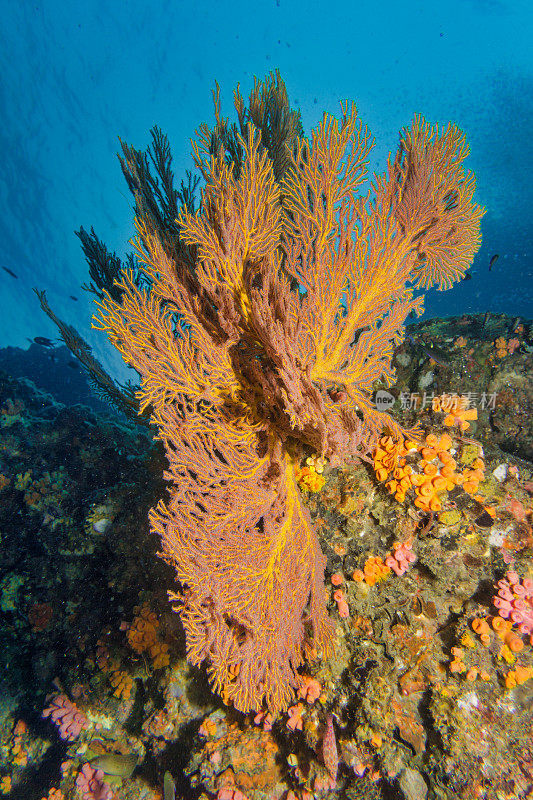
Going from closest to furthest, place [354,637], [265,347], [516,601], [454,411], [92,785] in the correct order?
[265,347] → [516,601] → [354,637] → [454,411] → [92,785]

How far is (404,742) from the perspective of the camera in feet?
9.52

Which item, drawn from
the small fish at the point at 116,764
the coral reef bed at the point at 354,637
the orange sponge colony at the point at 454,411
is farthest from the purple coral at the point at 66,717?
the orange sponge colony at the point at 454,411

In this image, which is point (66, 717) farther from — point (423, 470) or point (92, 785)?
point (423, 470)

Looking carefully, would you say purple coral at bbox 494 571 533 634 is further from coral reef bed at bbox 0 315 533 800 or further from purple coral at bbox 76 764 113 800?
purple coral at bbox 76 764 113 800

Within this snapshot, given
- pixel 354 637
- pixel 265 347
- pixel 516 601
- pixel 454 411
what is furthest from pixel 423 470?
pixel 265 347

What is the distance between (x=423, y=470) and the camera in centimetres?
337

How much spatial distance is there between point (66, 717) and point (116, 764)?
4.20 ft

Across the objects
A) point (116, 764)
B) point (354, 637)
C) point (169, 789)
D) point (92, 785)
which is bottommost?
point (92, 785)

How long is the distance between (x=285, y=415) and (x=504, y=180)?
207 ft

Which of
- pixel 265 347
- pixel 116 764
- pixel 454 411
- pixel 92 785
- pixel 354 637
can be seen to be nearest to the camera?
pixel 265 347

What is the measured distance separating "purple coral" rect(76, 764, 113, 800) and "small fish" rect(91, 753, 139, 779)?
18cm

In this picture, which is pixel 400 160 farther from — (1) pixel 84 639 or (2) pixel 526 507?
(1) pixel 84 639

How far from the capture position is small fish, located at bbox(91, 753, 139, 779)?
4074 mm

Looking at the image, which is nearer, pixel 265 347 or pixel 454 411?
pixel 265 347
